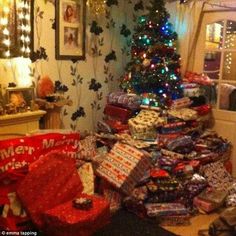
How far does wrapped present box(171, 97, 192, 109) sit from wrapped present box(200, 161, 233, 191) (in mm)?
697

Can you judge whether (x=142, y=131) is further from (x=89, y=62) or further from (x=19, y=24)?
(x=19, y=24)

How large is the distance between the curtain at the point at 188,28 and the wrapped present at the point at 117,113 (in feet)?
3.29

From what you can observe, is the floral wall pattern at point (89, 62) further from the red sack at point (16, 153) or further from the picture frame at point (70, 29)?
the red sack at point (16, 153)

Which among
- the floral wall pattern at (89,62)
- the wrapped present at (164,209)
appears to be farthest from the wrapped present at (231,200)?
the floral wall pattern at (89,62)

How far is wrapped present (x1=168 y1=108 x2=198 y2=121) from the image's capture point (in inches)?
145

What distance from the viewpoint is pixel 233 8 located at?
3.87m

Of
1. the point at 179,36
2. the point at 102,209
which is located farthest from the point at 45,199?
the point at 179,36

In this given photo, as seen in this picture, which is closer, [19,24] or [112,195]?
[112,195]

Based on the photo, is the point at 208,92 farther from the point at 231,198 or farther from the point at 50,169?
the point at 50,169

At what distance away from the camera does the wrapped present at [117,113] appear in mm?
3818

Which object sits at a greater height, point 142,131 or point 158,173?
point 142,131

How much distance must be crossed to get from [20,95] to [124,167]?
1.18 m

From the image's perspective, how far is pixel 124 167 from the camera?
3.01 metres

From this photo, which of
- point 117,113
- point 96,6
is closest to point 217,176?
point 117,113
